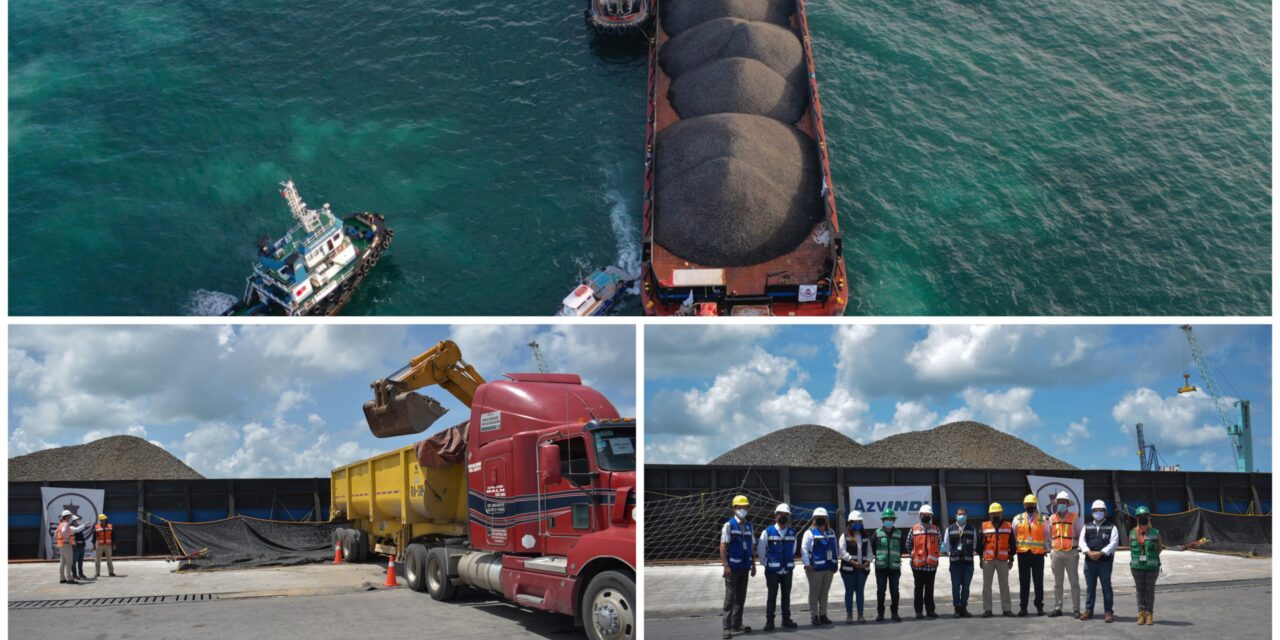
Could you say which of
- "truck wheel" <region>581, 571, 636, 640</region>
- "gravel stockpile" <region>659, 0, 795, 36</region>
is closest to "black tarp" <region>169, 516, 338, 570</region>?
"truck wheel" <region>581, 571, 636, 640</region>

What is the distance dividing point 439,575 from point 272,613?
349cm

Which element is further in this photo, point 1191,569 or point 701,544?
point 701,544

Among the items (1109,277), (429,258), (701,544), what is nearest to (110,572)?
(701,544)

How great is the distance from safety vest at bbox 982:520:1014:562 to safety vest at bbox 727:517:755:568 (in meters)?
4.70

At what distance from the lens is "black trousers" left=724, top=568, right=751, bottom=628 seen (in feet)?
54.6

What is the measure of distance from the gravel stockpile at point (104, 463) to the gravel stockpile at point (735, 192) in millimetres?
18635

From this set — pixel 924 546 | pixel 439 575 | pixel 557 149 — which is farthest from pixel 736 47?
pixel 924 546

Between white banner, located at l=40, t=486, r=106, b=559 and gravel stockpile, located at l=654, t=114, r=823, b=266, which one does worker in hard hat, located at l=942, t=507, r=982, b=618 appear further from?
white banner, located at l=40, t=486, r=106, b=559

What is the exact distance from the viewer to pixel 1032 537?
1909cm

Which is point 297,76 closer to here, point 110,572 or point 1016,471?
point 110,572

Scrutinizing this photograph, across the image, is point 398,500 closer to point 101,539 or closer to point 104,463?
point 101,539

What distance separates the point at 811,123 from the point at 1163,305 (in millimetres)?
14678

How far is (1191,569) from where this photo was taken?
2619 cm

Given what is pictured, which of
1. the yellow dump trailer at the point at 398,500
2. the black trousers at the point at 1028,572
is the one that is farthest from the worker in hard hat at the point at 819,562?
the yellow dump trailer at the point at 398,500
